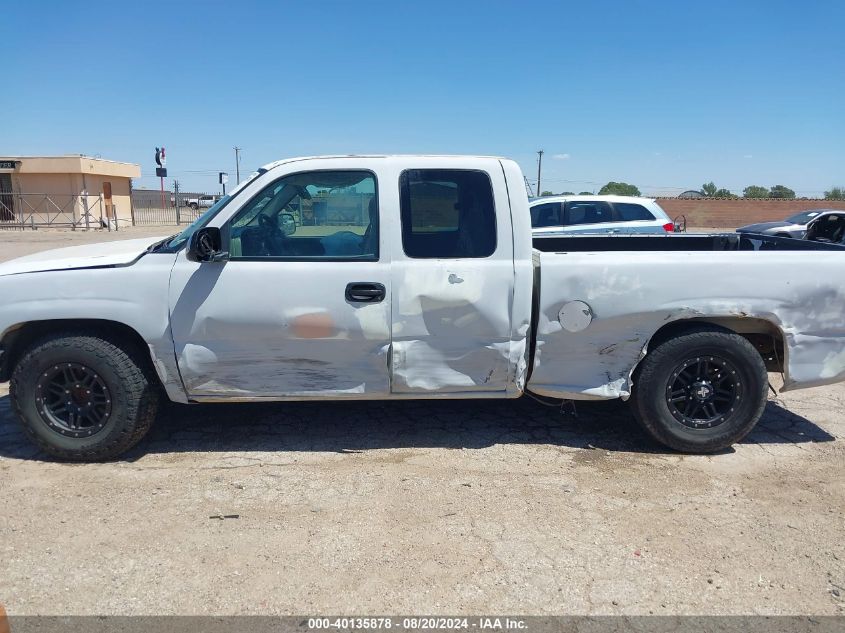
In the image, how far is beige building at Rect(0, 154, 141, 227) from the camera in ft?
99.4

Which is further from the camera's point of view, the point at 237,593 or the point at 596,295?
the point at 596,295

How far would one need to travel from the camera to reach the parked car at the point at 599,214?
1122 cm

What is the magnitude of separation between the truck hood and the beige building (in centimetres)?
2983

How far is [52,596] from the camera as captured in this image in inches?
110

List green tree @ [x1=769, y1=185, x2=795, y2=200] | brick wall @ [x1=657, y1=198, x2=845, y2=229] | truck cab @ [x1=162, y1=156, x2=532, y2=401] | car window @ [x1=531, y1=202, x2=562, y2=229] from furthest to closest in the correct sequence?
green tree @ [x1=769, y1=185, x2=795, y2=200], brick wall @ [x1=657, y1=198, x2=845, y2=229], car window @ [x1=531, y1=202, x2=562, y2=229], truck cab @ [x1=162, y1=156, x2=532, y2=401]

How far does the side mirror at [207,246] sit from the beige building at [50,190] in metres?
30.8

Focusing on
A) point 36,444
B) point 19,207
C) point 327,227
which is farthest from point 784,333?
point 19,207

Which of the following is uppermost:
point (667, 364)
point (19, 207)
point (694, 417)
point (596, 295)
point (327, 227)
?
point (19, 207)

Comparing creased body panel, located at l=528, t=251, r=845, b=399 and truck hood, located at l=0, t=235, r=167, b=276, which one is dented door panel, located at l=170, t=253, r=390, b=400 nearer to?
truck hood, located at l=0, t=235, r=167, b=276

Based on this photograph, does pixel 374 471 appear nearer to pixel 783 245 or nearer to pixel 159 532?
pixel 159 532

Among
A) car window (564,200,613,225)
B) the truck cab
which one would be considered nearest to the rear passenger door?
car window (564,200,613,225)

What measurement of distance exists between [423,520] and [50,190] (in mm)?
33949

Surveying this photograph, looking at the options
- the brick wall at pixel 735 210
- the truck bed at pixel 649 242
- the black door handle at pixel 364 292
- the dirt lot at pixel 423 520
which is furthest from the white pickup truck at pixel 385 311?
the brick wall at pixel 735 210

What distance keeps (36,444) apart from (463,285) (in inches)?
114
